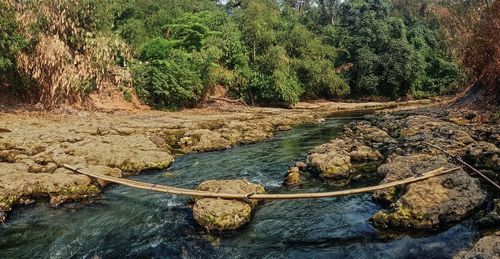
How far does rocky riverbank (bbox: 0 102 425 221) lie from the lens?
1152 cm

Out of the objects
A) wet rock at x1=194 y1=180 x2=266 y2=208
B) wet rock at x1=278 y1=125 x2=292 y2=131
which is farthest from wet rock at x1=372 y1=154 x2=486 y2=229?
wet rock at x1=278 y1=125 x2=292 y2=131

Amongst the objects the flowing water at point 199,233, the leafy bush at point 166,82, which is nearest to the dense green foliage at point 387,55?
the leafy bush at point 166,82

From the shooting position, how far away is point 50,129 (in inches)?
718

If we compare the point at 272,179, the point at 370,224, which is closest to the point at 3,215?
the point at 272,179

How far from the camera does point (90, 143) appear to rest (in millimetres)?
15758

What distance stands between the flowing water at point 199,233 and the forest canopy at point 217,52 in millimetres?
13648

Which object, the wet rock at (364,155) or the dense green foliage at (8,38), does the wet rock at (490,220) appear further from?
the dense green foliage at (8,38)

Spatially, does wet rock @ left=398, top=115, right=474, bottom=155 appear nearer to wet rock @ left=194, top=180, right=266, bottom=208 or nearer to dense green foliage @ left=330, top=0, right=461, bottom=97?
wet rock @ left=194, top=180, right=266, bottom=208

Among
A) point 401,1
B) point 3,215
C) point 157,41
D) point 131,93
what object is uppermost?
point 401,1

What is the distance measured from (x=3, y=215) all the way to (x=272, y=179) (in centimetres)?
756

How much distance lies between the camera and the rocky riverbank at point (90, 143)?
11.5 m

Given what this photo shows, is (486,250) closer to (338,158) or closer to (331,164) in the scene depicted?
(331,164)

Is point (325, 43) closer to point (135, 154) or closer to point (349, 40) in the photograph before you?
point (349, 40)

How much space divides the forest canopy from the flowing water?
44.8 feet
